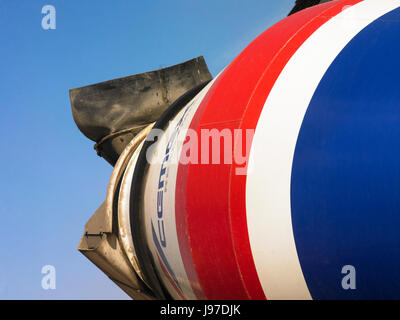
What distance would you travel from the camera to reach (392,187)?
1996mm

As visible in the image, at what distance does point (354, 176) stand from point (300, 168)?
0.83 feet

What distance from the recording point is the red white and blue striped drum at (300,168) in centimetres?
207

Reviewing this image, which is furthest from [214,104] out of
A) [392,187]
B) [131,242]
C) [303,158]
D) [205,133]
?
[131,242]

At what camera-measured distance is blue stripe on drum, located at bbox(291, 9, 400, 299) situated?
6.67ft

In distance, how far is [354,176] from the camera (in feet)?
6.80
